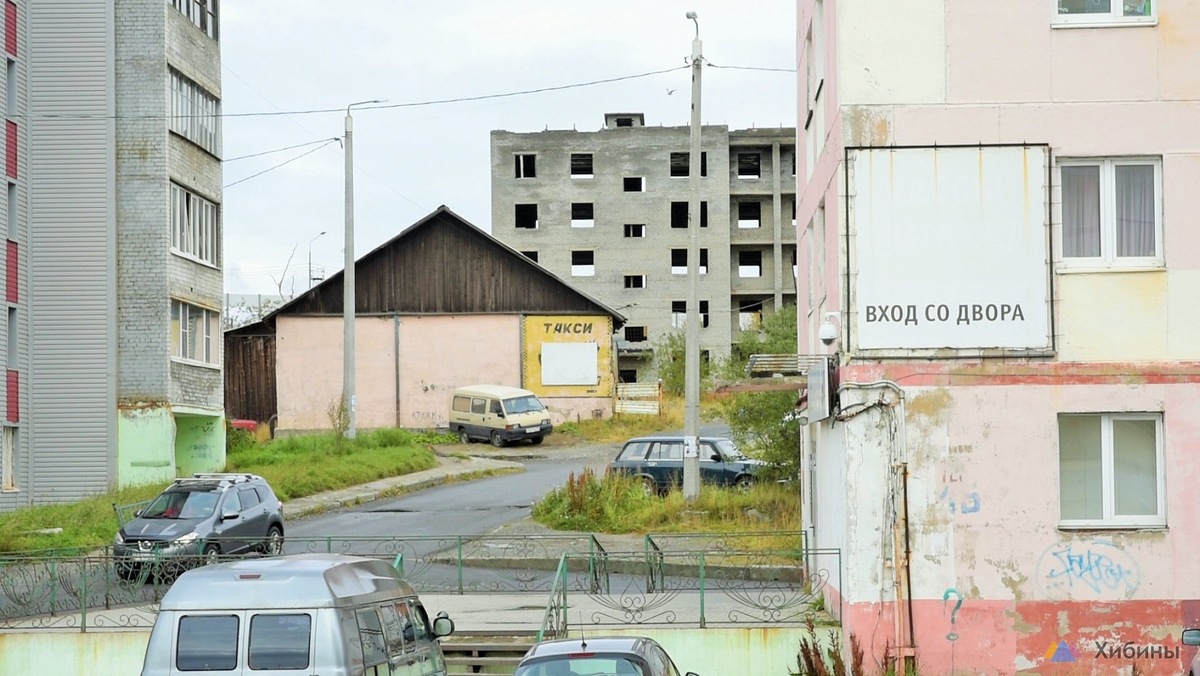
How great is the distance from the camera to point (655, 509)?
28344 millimetres

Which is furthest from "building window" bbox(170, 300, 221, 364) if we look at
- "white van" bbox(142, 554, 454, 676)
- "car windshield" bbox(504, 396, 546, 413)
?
"white van" bbox(142, 554, 454, 676)

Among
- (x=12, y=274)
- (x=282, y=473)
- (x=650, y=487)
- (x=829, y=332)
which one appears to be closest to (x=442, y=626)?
(x=829, y=332)

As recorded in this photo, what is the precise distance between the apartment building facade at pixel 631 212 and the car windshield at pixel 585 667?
72173 mm

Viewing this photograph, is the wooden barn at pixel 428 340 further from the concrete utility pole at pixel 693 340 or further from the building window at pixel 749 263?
the building window at pixel 749 263

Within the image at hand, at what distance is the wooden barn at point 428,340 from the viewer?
5797 cm

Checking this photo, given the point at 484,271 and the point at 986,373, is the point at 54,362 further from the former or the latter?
the point at 986,373

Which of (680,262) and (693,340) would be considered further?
(680,262)

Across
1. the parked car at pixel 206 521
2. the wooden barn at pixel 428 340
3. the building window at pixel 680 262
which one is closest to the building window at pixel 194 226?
the parked car at pixel 206 521

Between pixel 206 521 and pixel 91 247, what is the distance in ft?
51.2

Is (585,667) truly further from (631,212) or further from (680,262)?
(680,262)

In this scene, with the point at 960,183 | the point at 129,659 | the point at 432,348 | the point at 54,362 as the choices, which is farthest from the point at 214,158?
the point at 960,183

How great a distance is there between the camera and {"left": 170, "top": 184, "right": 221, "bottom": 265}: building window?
3916cm

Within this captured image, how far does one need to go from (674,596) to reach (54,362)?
23722 millimetres

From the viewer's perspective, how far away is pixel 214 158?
137ft
